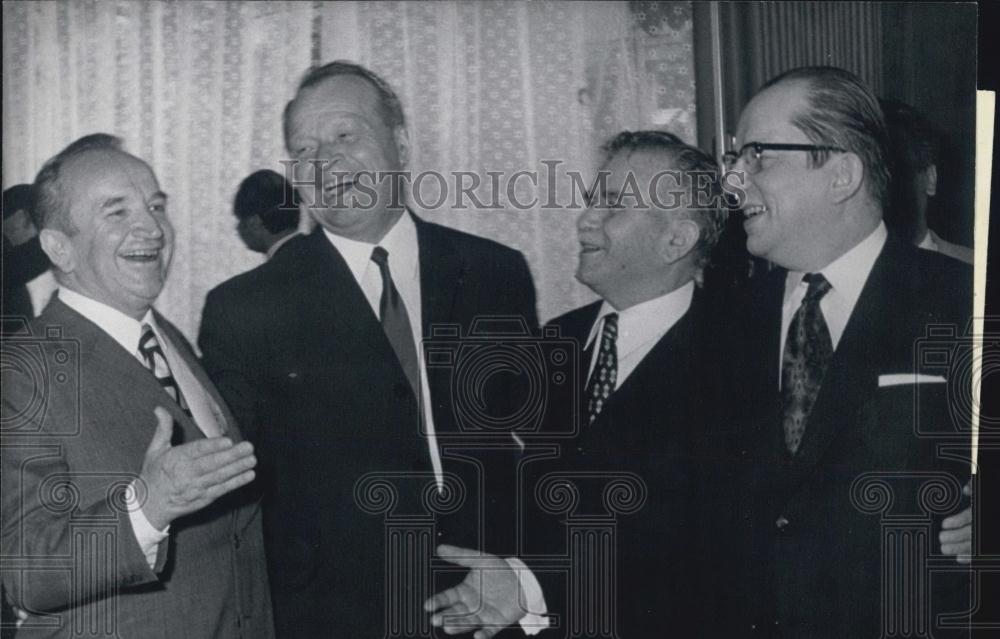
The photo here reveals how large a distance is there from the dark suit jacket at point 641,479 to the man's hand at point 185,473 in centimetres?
67

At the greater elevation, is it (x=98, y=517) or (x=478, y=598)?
(x=98, y=517)

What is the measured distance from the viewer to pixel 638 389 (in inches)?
104

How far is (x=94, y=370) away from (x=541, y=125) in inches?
46.5

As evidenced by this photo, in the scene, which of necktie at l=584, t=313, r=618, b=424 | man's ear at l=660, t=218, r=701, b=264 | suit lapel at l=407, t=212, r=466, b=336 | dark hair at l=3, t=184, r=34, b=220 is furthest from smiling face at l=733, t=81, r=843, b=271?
dark hair at l=3, t=184, r=34, b=220

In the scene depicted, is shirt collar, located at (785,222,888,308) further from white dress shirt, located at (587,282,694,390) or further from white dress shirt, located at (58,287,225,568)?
white dress shirt, located at (58,287,225,568)

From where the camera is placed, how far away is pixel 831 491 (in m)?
2.64

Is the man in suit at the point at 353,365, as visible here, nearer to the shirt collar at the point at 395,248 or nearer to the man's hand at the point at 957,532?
the shirt collar at the point at 395,248

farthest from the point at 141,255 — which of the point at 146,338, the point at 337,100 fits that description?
the point at 337,100

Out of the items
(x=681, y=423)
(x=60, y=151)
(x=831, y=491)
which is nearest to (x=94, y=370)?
(x=60, y=151)

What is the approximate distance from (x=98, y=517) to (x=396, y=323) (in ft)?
2.63

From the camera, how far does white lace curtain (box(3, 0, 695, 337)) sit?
104 inches

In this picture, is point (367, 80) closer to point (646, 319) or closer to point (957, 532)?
point (646, 319)

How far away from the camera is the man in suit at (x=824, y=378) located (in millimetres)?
2625

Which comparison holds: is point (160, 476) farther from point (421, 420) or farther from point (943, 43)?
point (943, 43)
